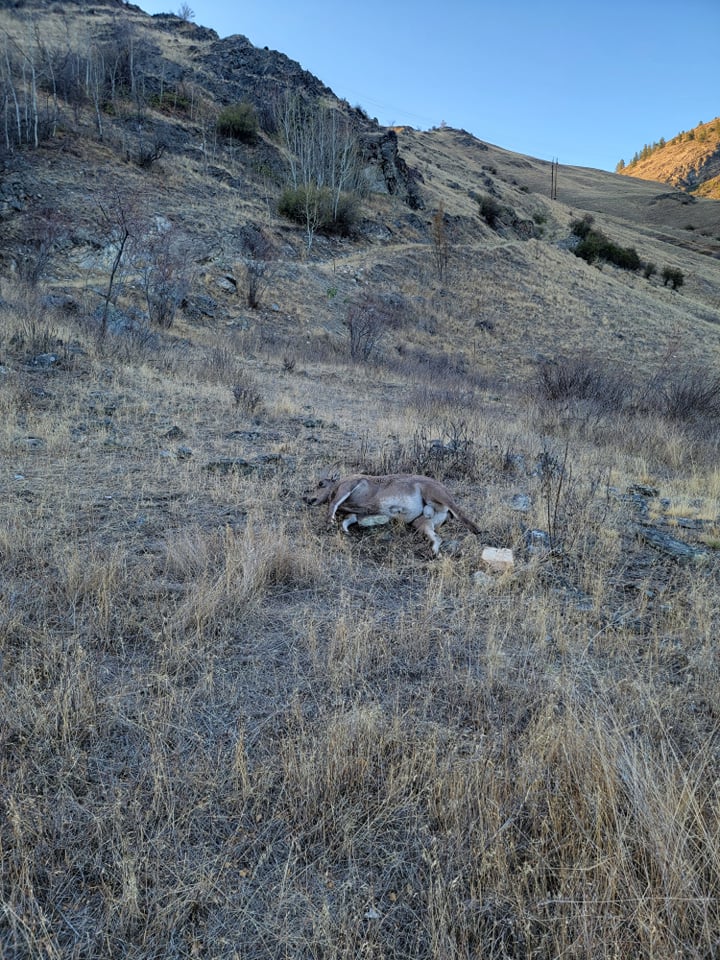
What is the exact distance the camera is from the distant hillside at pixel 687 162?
99.8m

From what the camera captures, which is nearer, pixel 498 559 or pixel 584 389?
pixel 498 559

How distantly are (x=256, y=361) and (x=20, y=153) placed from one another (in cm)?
1823

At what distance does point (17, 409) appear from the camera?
6719 millimetres

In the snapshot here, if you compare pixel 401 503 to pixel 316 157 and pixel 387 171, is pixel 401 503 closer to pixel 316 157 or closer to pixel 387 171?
pixel 316 157

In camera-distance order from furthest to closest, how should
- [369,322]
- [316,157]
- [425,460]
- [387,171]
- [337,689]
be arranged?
[387,171], [316,157], [369,322], [425,460], [337,689]

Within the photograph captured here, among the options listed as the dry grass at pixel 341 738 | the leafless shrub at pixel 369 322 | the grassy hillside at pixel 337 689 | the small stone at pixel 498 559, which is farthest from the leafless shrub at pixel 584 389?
the small stone at pixel 498 559

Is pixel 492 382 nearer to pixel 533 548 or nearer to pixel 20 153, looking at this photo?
pixel 533 548

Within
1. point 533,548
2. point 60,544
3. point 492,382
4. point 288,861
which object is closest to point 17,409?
point 60,544

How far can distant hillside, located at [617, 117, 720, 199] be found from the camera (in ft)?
327

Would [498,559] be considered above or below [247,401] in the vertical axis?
below

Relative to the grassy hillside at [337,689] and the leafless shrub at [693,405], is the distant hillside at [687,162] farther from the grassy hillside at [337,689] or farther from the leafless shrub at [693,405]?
the grassy hillside at [337,689]

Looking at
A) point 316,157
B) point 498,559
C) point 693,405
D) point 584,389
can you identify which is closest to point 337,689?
point 498,559

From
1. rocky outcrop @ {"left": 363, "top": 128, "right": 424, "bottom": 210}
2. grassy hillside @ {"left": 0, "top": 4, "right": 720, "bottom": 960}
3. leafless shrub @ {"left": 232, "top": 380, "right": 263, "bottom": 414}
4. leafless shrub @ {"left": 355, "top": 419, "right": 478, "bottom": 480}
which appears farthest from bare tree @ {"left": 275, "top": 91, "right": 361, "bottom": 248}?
leafless shrub @ {"left": 355, "top": 419, "right": 478, "bottom": 480}

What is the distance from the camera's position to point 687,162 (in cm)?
10812
